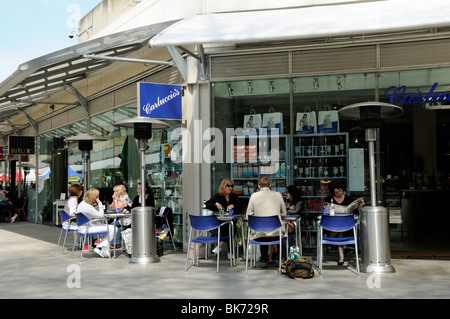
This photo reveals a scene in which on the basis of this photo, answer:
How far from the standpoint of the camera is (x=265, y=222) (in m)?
7.57

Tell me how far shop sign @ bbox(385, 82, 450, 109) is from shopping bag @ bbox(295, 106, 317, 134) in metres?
1.35

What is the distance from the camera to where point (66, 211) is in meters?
10.5

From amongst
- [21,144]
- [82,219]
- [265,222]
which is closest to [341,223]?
[265,222]

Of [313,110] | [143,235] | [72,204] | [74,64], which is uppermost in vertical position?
[74,64]

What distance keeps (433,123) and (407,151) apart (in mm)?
1105

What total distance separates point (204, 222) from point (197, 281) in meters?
1.18

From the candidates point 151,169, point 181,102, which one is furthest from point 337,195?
point 151,169

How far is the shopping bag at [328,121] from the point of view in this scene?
9.52m

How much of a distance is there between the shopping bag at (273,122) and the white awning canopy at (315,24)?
6.83ft

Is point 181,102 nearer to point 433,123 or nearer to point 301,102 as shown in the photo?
point 301,102

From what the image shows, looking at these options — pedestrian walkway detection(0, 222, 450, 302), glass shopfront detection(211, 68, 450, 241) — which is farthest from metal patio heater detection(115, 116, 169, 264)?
glass shopfront detection(211, 68, 450, 241)

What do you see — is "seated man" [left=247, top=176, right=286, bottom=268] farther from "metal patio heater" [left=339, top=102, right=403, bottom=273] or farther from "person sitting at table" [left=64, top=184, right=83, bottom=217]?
"person sitting at table" [left=64, top=184, right=83, bottom=217]

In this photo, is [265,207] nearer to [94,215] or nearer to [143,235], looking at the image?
[143,235]

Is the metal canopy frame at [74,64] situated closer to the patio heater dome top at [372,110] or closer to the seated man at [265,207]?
the seated man at [265,207]
